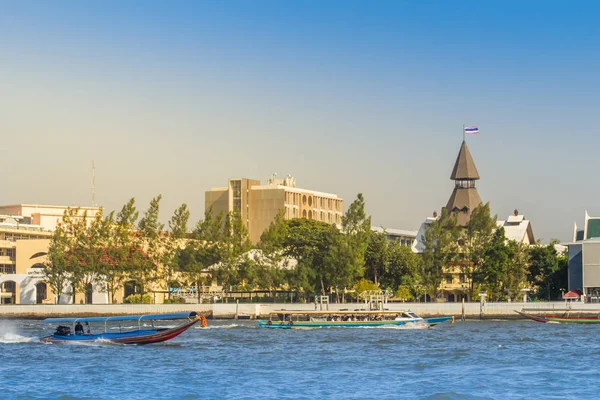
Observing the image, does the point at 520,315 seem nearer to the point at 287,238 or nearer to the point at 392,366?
the point at 287,238

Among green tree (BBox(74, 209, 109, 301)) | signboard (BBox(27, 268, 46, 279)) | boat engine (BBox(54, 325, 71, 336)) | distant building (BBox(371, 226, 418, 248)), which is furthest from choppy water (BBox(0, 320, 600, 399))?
distant building (BBox(371, 226, 418, 248))

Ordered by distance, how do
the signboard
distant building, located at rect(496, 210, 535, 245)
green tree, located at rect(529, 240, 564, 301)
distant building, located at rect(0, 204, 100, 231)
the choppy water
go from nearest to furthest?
the choppy water → green tree, located at rect(529, 240, 564, 301) → the signboard → distant building, located at rect(496, 210, 535, 245) → distant building, located at rect(0, 204, 100, 231)

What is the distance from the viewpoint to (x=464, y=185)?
152 m

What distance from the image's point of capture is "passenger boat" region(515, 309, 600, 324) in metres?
98.3

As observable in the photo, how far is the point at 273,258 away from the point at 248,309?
692cm

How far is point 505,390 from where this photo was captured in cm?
4722

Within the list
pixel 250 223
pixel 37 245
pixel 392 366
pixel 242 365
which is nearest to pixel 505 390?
pixel 392 366

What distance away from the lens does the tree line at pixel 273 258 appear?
4498 inches

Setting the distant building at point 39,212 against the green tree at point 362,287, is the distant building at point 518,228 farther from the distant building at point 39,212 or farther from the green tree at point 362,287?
the distant building at point 39,212

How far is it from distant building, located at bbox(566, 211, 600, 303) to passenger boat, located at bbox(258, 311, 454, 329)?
28.8 meters

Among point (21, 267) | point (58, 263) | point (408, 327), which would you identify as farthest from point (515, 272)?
point (21, 267)

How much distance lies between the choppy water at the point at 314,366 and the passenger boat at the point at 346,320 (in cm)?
742

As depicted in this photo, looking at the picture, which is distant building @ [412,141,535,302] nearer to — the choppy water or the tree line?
the tree line

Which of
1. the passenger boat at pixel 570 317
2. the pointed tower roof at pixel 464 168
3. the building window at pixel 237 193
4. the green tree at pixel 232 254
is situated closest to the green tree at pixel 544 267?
the passenger boat at pixel 570 317
